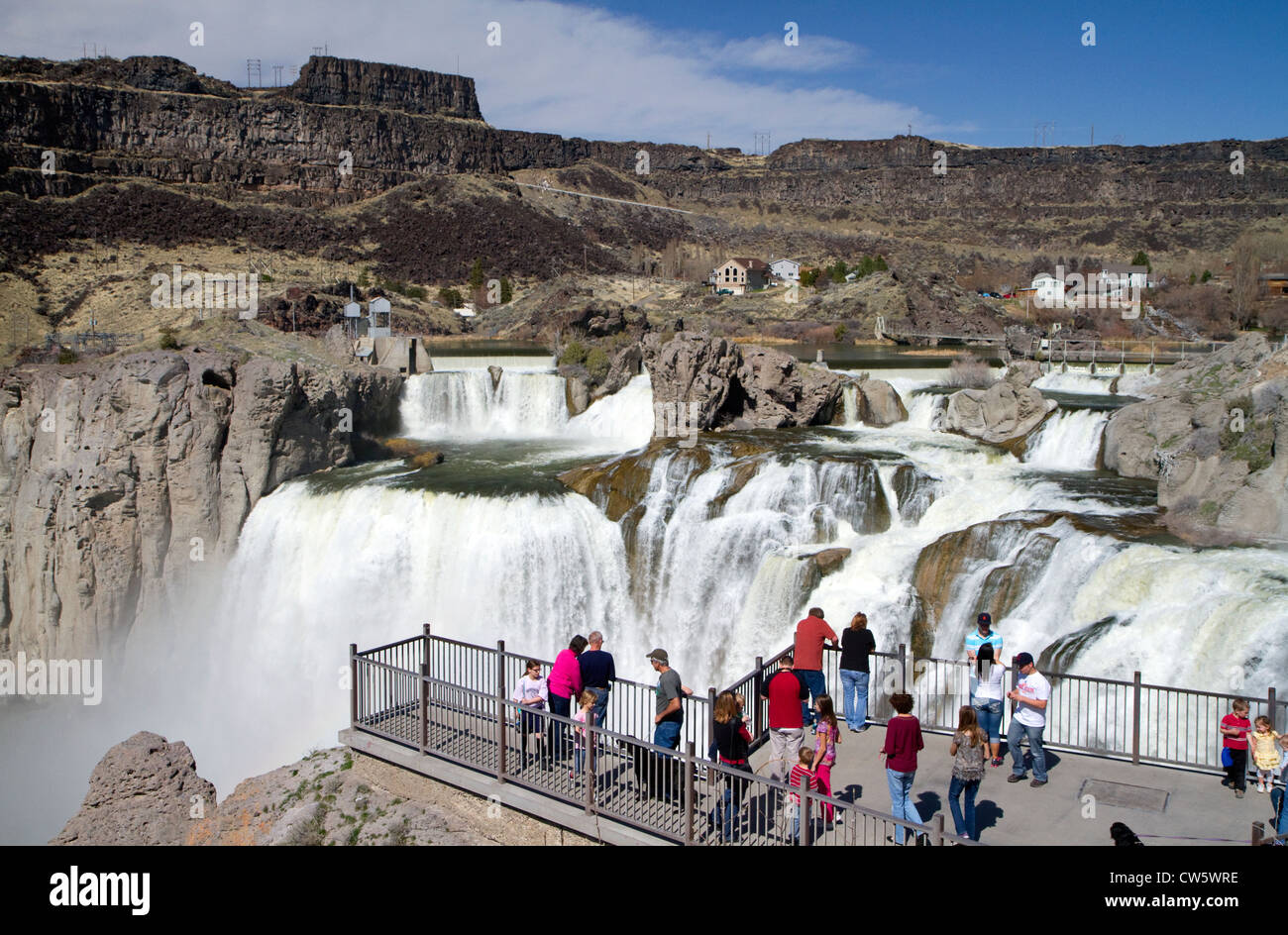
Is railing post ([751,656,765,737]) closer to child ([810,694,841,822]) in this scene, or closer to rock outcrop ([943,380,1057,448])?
child ([810,694,841,822])

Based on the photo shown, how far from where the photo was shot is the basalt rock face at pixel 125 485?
2466cm

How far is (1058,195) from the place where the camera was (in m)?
140

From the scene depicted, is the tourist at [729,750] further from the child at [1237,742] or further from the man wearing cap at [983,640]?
the child at [1237,742]

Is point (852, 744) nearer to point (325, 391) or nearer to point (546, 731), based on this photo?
point (546, 731)

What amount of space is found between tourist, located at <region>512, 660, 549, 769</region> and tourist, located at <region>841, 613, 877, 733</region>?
3355 mm

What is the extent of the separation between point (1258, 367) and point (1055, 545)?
927cm

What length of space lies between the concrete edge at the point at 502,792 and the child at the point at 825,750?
149 centimetres

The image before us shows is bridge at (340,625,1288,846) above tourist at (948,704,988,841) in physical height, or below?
below

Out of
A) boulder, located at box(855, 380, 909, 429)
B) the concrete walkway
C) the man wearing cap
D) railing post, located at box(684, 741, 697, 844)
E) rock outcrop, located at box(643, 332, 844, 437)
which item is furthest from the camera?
boulder, located at box(855, 380, 909, 429)

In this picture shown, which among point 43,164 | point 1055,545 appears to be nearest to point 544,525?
point 1055,545

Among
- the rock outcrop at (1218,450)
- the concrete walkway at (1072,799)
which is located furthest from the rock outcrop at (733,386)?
Answer: the concrete walkway at (1072,799)

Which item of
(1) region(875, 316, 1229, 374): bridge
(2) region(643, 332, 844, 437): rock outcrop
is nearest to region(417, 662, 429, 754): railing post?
(2) region(643, 332, 844, 437): rock outcrop

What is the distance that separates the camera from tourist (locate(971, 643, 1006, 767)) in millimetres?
10336

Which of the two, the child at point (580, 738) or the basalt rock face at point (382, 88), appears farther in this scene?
the basalt rock face at point (382, 88)
